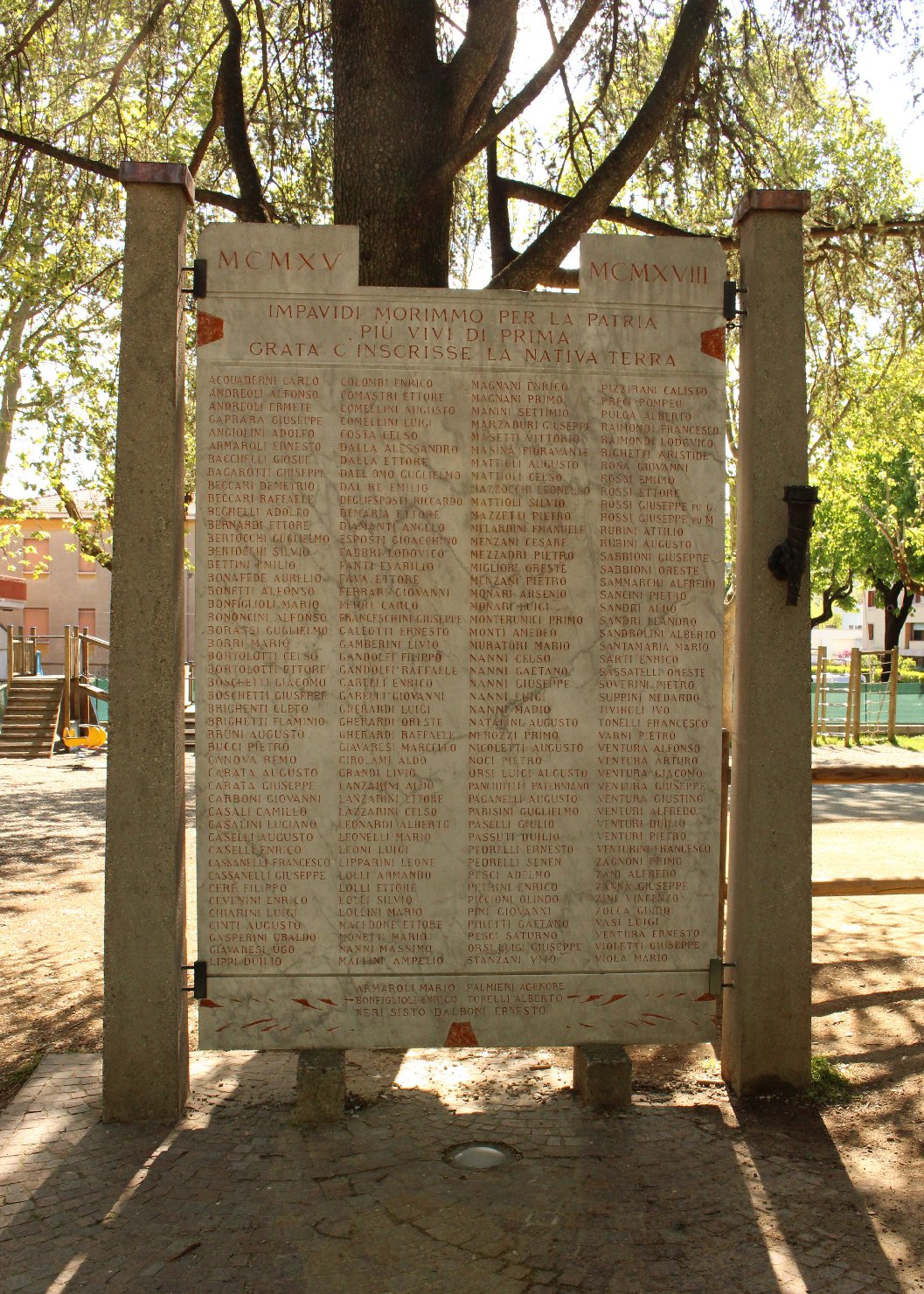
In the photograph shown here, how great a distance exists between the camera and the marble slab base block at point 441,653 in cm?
405

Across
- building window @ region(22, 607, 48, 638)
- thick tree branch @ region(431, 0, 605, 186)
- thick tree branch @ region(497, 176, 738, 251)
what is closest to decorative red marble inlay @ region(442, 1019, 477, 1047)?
thick tree branch @ region(431, 0, 605, 186)

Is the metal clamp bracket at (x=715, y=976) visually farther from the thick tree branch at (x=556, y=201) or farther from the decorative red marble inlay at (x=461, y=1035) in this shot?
the thick tree branch at (x=556, y=201)

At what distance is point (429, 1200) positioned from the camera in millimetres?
3455

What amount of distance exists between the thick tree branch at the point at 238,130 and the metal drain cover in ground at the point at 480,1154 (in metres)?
5.25

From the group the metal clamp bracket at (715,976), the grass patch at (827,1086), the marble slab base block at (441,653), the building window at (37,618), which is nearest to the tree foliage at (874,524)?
the grass patch at (827,1086)

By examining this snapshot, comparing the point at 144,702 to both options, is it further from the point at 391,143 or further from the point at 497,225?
the point at 497,225

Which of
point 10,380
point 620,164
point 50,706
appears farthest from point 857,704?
point 620,164

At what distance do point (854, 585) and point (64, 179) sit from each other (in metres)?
41.1

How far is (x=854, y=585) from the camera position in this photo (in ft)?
148

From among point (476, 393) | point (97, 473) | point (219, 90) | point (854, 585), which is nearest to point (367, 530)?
point (476, 393)

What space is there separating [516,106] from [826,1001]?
515 cm

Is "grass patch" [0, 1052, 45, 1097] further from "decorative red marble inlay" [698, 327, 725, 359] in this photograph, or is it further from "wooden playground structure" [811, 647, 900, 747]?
"wooden playground structure" [811, 647, 900, 747]

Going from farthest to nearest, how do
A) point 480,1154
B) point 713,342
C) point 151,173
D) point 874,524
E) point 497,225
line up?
1. point 874,524
2. point 497,225
3. point 713,342
4. point 151,173
5. point 480,1154

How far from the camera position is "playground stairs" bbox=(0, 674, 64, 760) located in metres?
23.1
